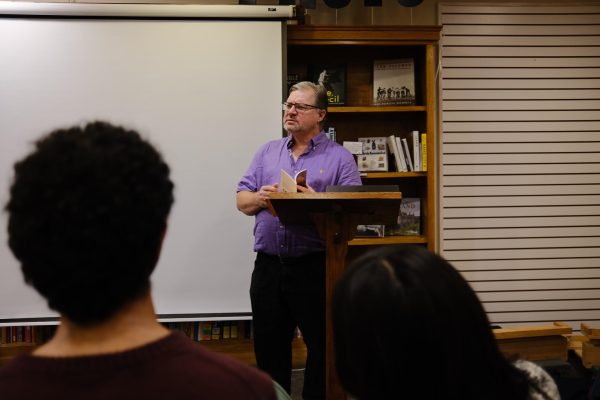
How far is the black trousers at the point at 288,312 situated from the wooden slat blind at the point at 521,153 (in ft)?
6.21

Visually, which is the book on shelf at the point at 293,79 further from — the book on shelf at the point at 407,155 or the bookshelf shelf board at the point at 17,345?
the bookshelf shelf board at the point at 17,345

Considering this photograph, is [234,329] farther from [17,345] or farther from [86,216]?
[86,216]

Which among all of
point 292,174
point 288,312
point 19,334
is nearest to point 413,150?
point 292,174

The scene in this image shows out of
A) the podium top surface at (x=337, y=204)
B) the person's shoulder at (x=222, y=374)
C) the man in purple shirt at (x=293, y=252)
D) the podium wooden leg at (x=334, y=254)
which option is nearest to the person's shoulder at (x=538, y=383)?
the person's shoulder at (x=222, y=374)

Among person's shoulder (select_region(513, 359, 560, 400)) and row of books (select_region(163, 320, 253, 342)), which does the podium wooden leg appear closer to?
person's shoulder (select_region(513, 359, 560, 400))

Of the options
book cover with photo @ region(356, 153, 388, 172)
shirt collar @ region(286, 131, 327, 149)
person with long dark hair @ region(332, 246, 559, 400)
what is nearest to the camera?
person with long dark hair @ region(332, 246, 559, 400)

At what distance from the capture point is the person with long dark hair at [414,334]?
0.83 m

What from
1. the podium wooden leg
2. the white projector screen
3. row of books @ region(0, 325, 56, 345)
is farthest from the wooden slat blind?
row of books @ region(0, 325, 56, 345)

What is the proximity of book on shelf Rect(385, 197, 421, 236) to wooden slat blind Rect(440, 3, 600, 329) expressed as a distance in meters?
0.35

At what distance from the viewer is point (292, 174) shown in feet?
8.85

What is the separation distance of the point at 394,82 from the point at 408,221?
970 mm

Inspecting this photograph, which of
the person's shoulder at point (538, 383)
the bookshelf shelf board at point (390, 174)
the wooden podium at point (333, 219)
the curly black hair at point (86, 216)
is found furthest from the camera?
the bookshelf shelf board at point (390, 174)

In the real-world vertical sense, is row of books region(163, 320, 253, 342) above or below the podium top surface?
below

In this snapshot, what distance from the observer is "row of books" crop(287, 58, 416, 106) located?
12.8 feet
